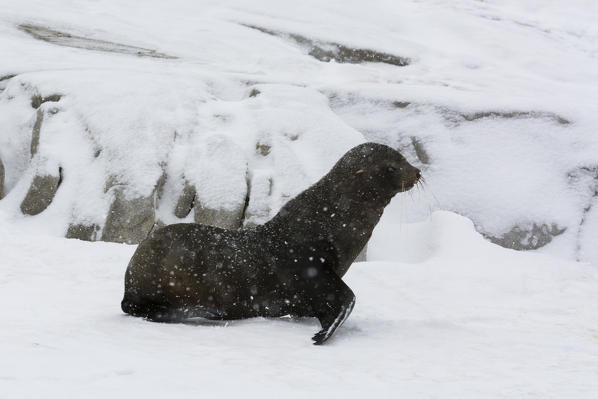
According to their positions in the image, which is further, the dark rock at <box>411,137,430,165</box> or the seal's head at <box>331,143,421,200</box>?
the dark rock at <box>411,137,430,165</box>

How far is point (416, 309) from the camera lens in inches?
173

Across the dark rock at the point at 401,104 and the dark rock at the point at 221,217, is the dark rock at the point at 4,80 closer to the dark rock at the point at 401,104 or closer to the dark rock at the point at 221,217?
the dark rock at the point at 221,217

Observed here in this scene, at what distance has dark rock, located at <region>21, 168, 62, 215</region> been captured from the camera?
26.1ft

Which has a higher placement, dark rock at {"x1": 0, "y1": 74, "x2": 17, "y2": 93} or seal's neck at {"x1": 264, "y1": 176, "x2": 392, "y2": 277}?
seal's neck at {"x1": 264, "y1": 176, "x2": 392, "y2": 277}

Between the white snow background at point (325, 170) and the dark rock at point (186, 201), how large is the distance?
17 centimetres

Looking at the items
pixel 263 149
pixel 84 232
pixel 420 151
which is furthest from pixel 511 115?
pixel 84 232

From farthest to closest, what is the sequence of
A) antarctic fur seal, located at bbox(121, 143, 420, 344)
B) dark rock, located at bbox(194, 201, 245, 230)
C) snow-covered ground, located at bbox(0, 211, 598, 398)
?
dark rock, located at bbox(194, 201, 245, 230) < antarctic fur seal, located at bbox(121, 143, 420, 344) < snow-covered ground, located at bbox(0, 211, 598, 398)

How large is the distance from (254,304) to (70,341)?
54.0 inches

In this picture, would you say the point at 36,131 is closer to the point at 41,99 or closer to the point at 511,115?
the point at 41,99

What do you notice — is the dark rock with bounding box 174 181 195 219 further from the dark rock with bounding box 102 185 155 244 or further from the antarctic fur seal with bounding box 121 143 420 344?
the antarctic fur seal with bounding box 121 143 420 344

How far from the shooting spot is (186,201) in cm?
780

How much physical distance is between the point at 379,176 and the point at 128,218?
4298 millimetres

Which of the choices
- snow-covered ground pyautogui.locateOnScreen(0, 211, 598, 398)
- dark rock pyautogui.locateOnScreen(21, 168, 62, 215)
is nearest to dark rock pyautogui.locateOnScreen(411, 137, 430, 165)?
snow-covered ground pyautogui.locateOnScreen(0, 211, 598, 398)

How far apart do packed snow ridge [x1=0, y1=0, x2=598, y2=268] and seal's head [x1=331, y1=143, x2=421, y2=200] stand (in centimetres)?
356
